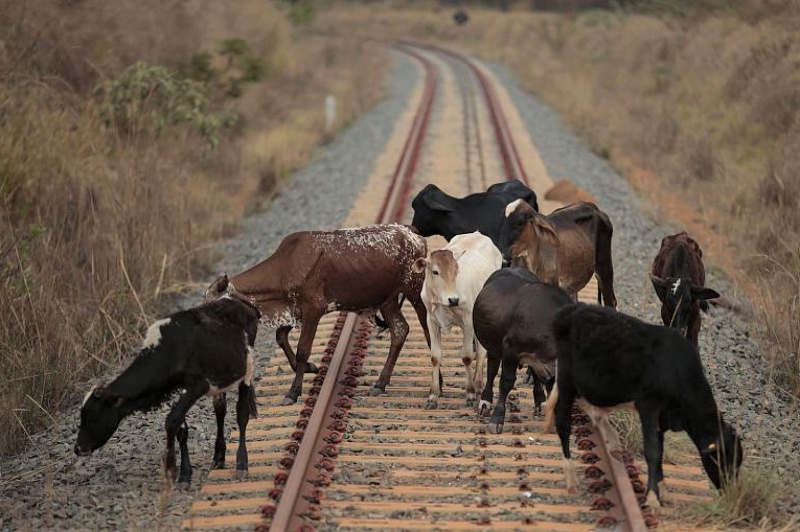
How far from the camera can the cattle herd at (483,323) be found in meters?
7.71

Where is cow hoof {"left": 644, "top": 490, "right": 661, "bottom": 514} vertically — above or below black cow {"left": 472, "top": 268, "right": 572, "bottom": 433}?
below

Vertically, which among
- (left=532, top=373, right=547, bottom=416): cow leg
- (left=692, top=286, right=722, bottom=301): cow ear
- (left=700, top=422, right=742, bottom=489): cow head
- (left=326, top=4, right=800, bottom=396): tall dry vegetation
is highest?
(left=692, top=286, right=722, bottom=301): cow ear

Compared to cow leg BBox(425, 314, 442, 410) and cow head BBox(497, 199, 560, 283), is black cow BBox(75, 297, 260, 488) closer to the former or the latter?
cow leg BBox(425, 314, 442, 410)

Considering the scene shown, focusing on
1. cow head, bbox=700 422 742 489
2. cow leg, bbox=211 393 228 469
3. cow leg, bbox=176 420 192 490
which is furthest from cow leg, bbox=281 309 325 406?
cow head, bbox=700 422 742 489

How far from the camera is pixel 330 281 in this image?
1039 centimetres

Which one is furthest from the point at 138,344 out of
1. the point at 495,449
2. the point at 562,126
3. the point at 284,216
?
the point at 562,126

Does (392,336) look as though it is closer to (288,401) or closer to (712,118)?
(288,401)

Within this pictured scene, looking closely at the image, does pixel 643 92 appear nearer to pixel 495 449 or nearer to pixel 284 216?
pixel 284 216

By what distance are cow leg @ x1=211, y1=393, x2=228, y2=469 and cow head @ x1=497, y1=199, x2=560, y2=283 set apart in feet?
9.95

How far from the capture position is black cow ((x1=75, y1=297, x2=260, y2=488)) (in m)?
8.23

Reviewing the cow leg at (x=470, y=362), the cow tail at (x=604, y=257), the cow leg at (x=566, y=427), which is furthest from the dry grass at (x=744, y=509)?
the cow tail at (x=604, y=257)

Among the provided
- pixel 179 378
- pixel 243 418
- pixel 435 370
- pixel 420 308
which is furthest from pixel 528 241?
pixel 179 378

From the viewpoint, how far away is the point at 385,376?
1030 centimetres

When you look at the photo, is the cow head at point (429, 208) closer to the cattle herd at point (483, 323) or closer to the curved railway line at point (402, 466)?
the cattle herd at point (483, 323)
